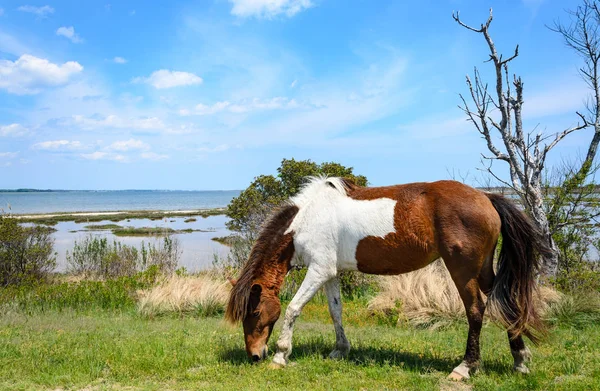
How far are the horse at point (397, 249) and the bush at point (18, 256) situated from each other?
8.84 meters

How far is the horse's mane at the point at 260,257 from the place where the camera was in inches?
199

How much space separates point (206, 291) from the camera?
8844 millimetres

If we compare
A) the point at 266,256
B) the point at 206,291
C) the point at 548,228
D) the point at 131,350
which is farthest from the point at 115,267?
the point at 548,228

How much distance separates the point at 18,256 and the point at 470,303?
12.2 m

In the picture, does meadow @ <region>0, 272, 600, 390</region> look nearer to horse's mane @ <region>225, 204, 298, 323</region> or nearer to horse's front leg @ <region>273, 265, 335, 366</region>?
horse's front leg @ <region>273, 265, 335, 366</region>

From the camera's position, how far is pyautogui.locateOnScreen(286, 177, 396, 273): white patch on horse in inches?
190

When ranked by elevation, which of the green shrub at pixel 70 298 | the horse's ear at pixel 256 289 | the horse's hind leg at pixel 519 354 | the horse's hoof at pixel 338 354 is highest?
the horse's ear at pixel 256 289

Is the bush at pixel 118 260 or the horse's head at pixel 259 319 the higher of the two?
the horse's head at pixel 259 319

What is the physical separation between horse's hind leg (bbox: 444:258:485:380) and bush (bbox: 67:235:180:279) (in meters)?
9.93

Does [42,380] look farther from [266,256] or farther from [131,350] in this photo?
[266,256]

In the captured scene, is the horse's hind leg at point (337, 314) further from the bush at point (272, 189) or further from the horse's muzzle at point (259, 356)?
the bush at point (272, 189)

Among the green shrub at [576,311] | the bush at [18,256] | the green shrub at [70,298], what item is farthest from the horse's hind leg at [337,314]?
the bush at [18,256]

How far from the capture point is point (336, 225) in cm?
498

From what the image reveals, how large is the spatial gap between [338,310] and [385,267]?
0.88 metres
